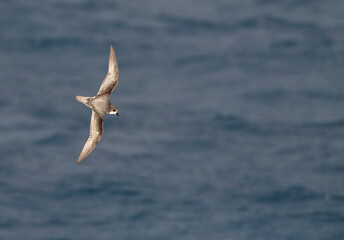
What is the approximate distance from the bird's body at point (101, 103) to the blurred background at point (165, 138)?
47.0 m

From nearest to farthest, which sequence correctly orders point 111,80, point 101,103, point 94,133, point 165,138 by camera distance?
point 101,103 < point 111,80 < point 94,133 < point 165,138

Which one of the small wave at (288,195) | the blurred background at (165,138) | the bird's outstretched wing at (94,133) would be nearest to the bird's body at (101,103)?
the bird's outstretched wing at (94,133)

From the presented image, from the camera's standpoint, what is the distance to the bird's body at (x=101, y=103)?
2353 centimetres

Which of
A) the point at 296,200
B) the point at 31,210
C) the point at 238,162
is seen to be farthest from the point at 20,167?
the point at 296,200

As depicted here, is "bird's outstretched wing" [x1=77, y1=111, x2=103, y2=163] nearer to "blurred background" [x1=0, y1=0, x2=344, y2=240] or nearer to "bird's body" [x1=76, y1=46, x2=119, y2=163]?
"bird's body" [x1=76, y1=46, x2=119, y2=163]

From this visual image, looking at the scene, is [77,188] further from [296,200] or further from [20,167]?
[296,200]

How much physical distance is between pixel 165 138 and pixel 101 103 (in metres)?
53.0

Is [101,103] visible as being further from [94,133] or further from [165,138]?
[165,138]

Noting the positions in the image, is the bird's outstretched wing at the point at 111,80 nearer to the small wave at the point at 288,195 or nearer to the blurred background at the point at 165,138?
the blurred background at the point at 165,138

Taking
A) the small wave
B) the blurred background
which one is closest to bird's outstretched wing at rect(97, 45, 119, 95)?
the blurred background

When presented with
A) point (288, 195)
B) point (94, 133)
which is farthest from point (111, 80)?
point (288, 195)

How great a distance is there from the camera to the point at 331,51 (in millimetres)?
81875

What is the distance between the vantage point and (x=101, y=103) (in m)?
23.6

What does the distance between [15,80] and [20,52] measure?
3.91m
